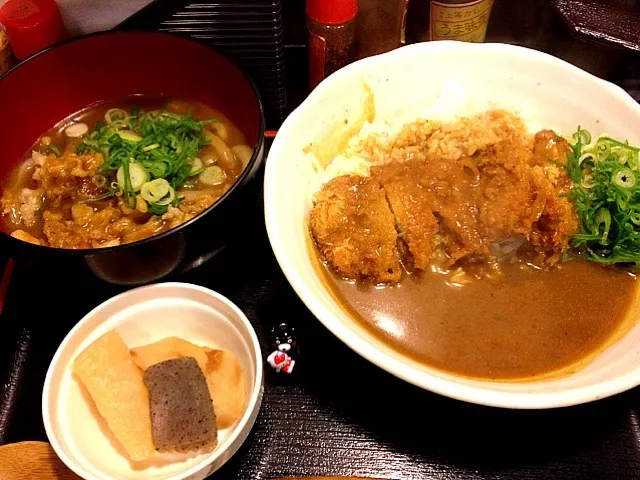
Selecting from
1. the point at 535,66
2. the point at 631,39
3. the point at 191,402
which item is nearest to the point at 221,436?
the point at 191,402

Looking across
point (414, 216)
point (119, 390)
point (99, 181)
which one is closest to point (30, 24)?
point (99, 181)

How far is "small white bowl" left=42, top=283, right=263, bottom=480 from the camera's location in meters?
1.41

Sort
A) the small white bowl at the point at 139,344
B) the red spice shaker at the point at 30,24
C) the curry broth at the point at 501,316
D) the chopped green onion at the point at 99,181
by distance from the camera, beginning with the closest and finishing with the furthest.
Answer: the small white bowl at the point at 139,344
the curry broth at the point at 501,316
the chopped green onion at the point at 99,181
the red spice shaker at the point at 30,24

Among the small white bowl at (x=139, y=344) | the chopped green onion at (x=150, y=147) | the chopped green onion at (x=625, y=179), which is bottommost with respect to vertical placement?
the small white bowl at (x=139, y=344)

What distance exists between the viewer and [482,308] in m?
1.70

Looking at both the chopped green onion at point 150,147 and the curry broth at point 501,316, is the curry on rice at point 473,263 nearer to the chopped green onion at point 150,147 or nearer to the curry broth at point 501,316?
the curry broth at point 501,316

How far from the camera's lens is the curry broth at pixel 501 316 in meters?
1.59

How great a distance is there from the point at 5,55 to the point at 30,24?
174 millimetres

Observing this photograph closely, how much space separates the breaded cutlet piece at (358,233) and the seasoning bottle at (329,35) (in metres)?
0.66

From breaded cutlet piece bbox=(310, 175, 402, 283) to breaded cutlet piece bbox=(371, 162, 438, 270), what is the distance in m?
0.03

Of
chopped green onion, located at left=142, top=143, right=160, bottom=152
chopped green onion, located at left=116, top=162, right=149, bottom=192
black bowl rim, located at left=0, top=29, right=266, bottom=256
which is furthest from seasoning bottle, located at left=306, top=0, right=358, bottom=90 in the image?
chopped green onion, located at left=116, top=162, right=149, bottom=192

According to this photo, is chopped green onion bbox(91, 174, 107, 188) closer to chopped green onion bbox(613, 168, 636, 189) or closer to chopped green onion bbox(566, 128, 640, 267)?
chopped green onion bbox(566, 128, 640, 267)

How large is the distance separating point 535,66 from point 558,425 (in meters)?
1.18

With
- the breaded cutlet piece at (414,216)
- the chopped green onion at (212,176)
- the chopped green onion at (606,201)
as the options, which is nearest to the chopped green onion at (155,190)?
the chopped green onion at (212,176)
